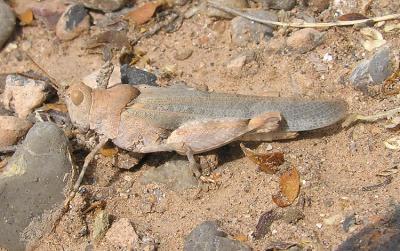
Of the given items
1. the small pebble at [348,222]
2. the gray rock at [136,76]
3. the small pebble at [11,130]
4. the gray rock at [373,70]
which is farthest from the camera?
the gray rock at [136,76]

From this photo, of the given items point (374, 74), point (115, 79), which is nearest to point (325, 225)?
point (374, 74)

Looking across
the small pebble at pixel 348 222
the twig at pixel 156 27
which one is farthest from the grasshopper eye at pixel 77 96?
the small pebble at pixel 348 222

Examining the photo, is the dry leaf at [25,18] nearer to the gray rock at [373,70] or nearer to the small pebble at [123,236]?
the small pebble at [123,236]

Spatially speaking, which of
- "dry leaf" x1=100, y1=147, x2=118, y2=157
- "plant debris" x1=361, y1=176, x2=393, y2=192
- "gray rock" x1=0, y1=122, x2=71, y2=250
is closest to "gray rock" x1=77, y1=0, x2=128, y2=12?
"dry leaf" x1=100, y1=147, x2=118, y2=157

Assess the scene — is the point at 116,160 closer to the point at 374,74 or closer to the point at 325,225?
the point at 325,225

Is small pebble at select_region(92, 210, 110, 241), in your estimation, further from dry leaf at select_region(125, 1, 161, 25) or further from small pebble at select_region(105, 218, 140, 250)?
dry leaf at select_region(125, 1, 161, 25)

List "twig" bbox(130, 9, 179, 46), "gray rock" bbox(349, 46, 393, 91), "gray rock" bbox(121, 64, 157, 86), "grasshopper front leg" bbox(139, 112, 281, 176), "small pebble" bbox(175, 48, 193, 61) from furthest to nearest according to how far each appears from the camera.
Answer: "twig" bbox(130, 9, 179, 46)
"small pebble" bbox(175, 48, 193, 61)
"gray rock" bbox(121, 64, 157, 86)
"gray rock" bbox(349, 46, 393, 91)
"grasshopper front leg" bbox(139, 112, 281, 176)
